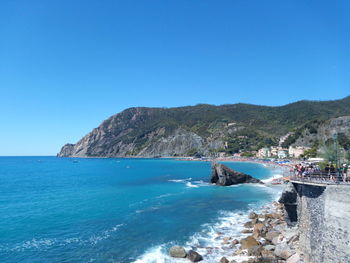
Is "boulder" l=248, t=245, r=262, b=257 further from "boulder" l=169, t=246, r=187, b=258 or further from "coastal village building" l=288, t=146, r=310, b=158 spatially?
"coastal village building" l=288, t=146, r=310, b=158

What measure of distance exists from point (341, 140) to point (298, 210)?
91.8 m

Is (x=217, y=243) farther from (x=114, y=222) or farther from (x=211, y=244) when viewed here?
(x=114, y=222)

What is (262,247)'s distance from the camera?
20359mm

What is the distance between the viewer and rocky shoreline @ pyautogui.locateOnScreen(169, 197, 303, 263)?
18.5 meters

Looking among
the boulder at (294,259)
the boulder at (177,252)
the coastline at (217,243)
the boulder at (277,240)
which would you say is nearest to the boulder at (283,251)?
the boulder at (294,259)

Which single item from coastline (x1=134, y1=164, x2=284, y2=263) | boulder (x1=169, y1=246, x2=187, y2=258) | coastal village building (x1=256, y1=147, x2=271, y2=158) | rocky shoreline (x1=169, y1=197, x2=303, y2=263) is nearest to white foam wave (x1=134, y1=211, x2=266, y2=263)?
coastline (x1=134, y1=164, x2=284, y2=263)

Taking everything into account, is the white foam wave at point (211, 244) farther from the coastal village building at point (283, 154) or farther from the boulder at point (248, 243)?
the coastal village building at point (283, 154)

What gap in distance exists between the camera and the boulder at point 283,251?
1845 centimetres

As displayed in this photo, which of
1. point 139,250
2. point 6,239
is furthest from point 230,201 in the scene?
point 6,239

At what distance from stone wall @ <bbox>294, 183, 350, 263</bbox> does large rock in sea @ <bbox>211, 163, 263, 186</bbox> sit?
38833 millimetres

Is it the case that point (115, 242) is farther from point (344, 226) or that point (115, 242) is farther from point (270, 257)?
point (344, 226)

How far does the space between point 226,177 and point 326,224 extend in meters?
42.7

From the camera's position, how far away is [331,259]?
47.9 feet

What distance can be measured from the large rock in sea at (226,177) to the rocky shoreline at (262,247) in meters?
31.3
